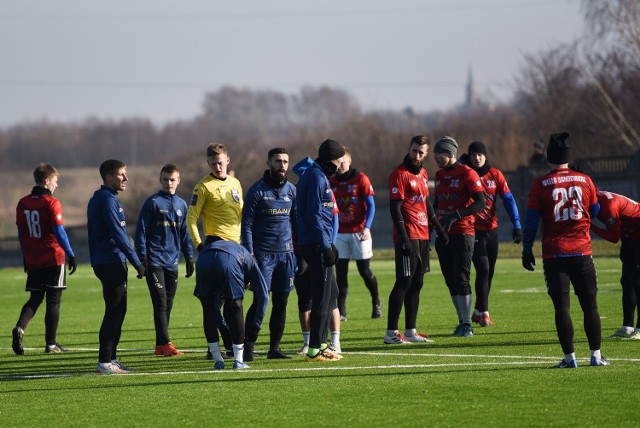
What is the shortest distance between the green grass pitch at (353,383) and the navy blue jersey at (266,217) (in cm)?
120

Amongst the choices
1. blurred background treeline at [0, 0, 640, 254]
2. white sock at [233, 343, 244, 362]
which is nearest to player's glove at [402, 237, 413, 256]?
white sock at [233, 343, 244, 362]

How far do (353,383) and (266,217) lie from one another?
2.74 m

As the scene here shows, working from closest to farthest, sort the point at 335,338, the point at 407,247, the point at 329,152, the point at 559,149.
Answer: the point at 559,149 < the point at 329,152 < the point at 335,338 < the point at 407,247

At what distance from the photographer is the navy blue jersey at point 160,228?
14.4m

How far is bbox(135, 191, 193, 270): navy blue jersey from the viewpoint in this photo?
1442 centimetres

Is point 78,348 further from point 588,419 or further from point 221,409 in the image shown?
point 588,419

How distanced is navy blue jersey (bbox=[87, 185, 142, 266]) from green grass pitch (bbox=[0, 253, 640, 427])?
1162mm

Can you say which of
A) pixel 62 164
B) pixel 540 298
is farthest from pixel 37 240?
pixel 62 164

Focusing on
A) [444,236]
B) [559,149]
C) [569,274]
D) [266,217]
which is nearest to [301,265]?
[266,217]

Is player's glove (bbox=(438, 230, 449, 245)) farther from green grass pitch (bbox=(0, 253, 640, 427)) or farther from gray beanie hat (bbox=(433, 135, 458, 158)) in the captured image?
green grass pitch (bbox=(0, 253, 640, 427))

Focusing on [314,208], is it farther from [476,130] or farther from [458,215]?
[476,130]

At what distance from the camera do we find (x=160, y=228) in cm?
1451

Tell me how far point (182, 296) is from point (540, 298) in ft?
25.5

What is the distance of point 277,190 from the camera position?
517 inches
